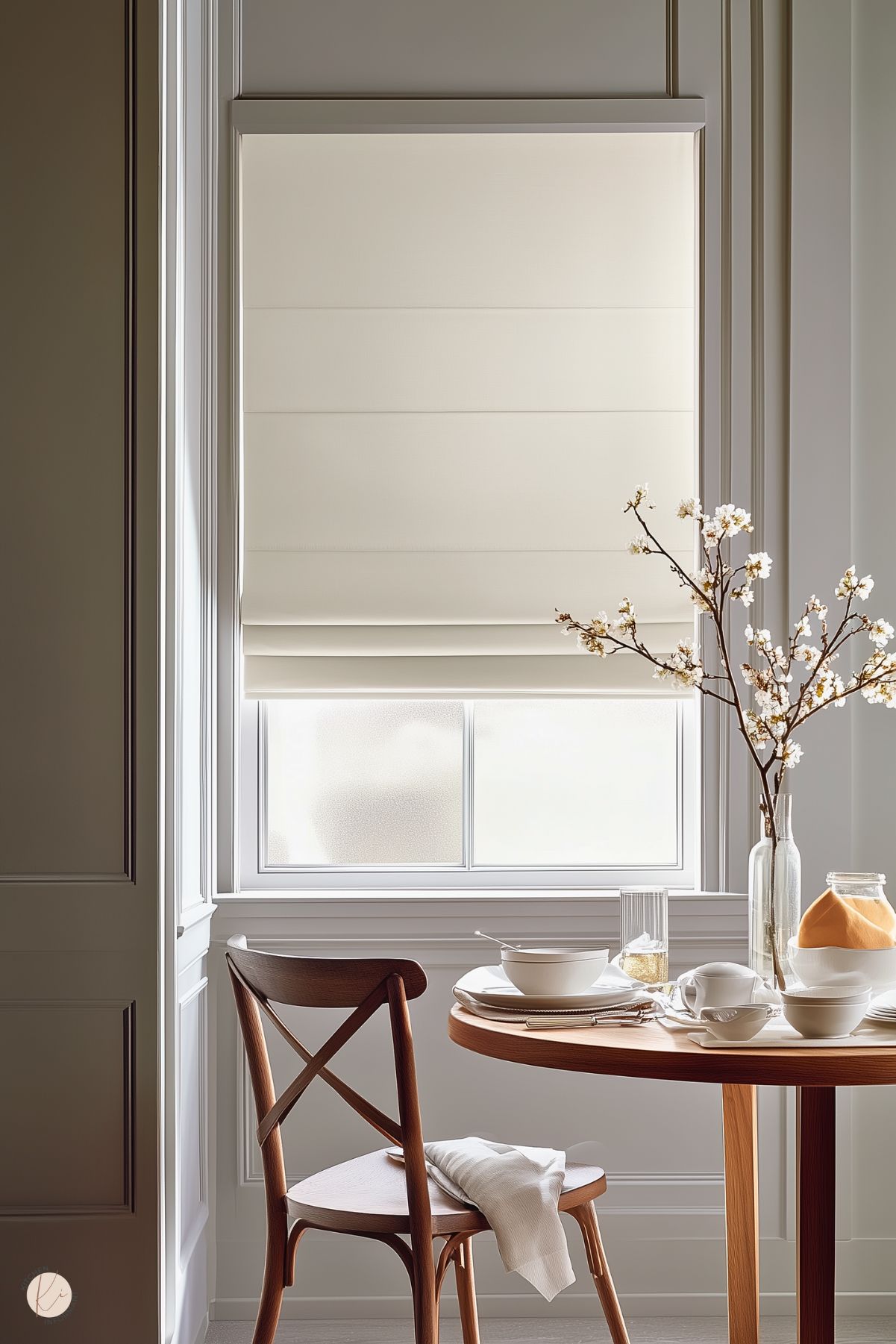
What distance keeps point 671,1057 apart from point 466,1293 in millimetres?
776

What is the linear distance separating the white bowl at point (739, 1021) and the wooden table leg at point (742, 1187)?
59 cm

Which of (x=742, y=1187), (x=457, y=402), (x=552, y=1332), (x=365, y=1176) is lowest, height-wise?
(x=552, y=1332)

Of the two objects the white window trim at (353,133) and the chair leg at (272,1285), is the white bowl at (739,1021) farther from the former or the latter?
the white window trim at (353,133)

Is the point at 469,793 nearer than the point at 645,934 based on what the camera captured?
No

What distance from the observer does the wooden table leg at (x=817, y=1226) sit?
5.20ft

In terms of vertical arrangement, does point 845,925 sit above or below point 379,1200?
above

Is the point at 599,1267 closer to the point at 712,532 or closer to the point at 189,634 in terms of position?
the point at 712,532

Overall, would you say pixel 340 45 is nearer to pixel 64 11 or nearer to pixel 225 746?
pixel 64 11

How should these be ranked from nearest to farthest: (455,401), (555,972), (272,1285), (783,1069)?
1. (783,1069)
2. (555,972)
3. (272,1285)
4. (455,401)

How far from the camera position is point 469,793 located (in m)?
Result: 2.71

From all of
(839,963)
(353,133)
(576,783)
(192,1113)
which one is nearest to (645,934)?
(839,963)

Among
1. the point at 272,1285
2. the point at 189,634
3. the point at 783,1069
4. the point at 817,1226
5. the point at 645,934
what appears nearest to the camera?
the point at 783,1069

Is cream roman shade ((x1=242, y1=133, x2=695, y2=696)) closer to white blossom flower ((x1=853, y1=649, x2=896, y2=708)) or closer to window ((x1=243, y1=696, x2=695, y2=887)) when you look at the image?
window ((x1=243, y1=696, x2=695, y2=887))

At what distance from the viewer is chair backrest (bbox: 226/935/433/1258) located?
5.37 feet
